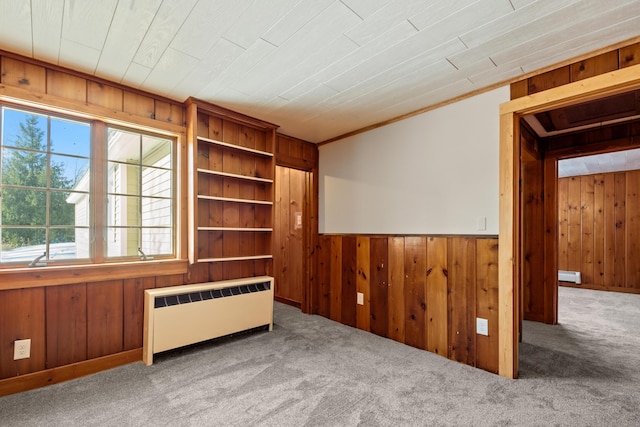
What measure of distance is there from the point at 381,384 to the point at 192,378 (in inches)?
55.2

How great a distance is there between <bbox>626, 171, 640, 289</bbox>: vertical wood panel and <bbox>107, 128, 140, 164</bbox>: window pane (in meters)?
7.96

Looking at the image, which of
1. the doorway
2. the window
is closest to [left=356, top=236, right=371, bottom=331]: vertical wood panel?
the doorway

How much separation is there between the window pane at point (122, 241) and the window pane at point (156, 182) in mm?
363

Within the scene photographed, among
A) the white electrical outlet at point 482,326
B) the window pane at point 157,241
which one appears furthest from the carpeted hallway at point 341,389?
the window pane at point 157,241

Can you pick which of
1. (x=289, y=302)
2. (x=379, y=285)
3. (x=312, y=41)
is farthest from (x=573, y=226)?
(x=312, y=41)

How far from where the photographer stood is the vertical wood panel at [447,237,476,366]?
100 inches

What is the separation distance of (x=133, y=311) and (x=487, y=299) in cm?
294

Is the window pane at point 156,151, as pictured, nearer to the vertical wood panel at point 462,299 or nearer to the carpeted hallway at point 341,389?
the carpeted hallway at point 341,389

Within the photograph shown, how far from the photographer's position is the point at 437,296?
9.10 feet

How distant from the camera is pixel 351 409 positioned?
190 centimetres

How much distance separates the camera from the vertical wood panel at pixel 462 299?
2545 millimetres

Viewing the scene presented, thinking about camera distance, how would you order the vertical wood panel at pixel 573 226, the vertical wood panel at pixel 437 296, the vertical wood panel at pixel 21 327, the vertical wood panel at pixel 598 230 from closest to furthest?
the vertical wood panel at pixel 21 327 → the vertical wood panel at pixel 437 296 → the vertical wood panel at pixel 598 230 → the vertical wood panel at pixel 573 226

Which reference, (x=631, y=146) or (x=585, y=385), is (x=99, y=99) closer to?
(x=585, y=385)

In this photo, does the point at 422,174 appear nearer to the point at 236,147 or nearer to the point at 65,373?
the point at 236,147
